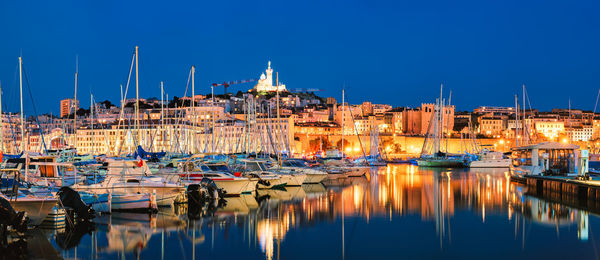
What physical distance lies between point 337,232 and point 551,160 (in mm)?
21596

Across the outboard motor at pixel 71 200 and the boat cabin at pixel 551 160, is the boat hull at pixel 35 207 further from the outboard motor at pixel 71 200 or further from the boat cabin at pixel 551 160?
the boat cabin at pixel 551 160

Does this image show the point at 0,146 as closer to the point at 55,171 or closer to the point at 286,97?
the point at 55,171

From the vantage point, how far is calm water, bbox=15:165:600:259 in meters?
14.2

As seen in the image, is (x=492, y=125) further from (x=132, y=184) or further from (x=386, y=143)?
(x=132, y=184)

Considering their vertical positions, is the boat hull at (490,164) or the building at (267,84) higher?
the building at (267,84)

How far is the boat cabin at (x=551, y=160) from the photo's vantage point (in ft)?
105

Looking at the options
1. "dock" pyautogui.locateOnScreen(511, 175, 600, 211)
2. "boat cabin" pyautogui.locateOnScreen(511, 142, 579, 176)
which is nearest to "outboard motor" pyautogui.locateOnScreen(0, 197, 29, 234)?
"dock" pyautogui.locateOnScreen(511, 175, 600, 211)

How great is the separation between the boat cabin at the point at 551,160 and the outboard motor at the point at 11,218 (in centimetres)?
2663

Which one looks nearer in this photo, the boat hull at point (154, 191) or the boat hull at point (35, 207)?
the boat hull at point (35, 207)

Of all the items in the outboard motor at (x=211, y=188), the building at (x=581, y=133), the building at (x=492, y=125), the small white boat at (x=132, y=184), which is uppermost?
the building at (x=492, y=125)

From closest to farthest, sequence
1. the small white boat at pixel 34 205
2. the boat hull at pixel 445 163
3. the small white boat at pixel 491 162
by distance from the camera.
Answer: the small white boat at pixel 34 205
the small white boat at pixel 491 162
the boat hull at pixel 445 163

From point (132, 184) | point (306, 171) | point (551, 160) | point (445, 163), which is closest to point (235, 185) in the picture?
point (132, 184)

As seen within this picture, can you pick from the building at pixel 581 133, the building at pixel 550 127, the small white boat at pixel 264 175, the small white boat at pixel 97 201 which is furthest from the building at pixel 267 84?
the small white boat at pixel 97 201

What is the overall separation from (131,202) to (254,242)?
6458 millimetres
